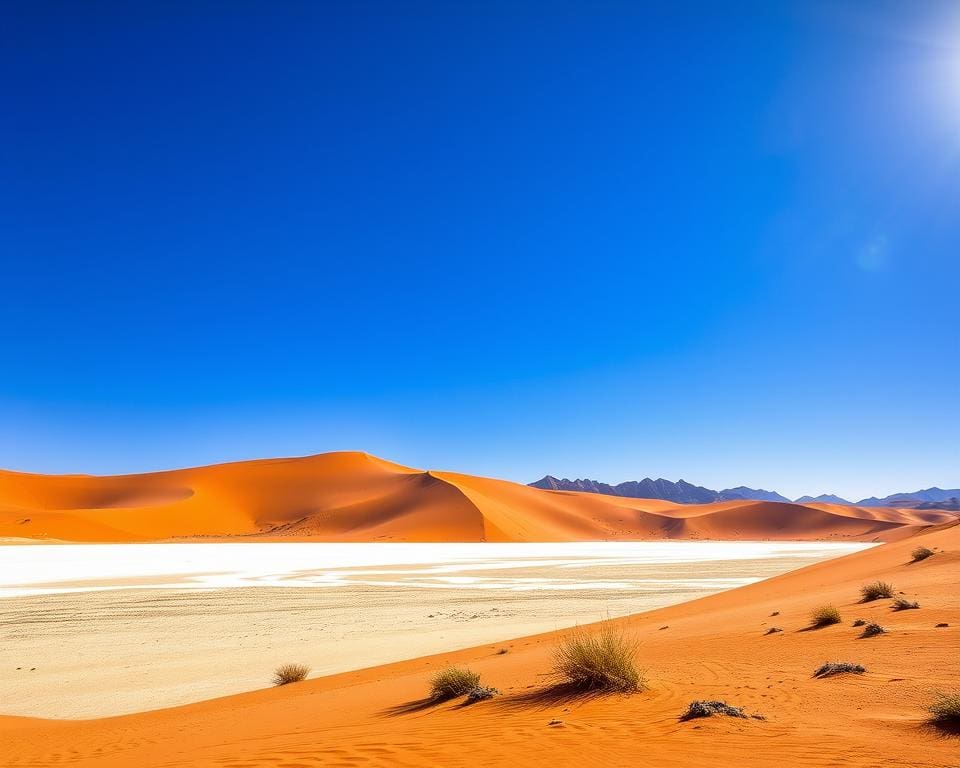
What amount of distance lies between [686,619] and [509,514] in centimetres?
7095

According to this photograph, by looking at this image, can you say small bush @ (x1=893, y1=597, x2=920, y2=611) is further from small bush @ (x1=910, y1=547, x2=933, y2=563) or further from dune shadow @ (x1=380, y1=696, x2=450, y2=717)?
small bush @ (x1=910, y1=547, x2=933, y2=563)

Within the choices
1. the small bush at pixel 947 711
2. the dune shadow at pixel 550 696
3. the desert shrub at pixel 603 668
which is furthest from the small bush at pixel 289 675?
the small bush at pixel 947 711

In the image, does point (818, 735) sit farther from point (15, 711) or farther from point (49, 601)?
point (49, 601)

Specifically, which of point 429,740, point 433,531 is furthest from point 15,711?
point 433,531

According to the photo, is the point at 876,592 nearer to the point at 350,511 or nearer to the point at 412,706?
the point at 412,706

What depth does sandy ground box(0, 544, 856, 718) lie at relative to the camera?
34.8ft

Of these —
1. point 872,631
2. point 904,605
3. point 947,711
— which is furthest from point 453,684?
point 904,605

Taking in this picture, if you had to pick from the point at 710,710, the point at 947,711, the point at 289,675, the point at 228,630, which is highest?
the point at 947,711

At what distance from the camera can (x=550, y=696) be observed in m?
7.06

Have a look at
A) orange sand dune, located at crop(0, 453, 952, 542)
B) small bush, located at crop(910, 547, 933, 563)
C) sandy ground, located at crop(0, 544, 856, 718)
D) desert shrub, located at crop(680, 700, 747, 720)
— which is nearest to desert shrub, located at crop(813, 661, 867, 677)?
desert shrub, located at crop(680, 700, 747, 720)

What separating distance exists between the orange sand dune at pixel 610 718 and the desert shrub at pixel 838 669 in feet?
0.61

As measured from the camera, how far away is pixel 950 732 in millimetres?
4758

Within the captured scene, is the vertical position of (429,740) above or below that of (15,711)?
above

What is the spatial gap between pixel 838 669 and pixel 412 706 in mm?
4902
